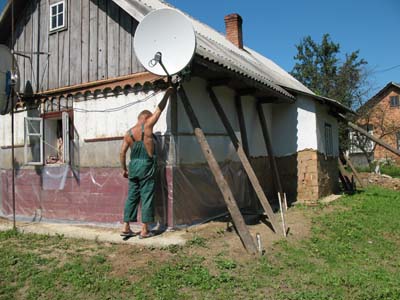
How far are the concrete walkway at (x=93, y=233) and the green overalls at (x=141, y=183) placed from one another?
35cm

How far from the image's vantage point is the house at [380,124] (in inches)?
975

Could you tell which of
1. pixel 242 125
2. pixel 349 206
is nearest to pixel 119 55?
pixel 242 125

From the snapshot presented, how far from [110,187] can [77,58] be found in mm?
2767

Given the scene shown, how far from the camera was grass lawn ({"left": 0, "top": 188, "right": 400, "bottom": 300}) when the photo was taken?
13.5 feet

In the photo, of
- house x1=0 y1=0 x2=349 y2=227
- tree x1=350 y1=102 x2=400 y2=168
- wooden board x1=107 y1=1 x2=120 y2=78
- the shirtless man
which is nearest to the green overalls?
the shirtless man

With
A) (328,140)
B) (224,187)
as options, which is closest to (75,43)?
(224,187)

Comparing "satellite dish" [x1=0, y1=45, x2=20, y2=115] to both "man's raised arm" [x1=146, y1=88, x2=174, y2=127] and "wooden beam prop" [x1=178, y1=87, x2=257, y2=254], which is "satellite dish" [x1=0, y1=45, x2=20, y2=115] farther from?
"wooden beam prop" [x1=178, y1=87, x2=257, y2=254]

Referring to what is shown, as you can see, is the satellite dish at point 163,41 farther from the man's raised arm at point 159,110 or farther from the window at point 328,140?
the window at point 328,140

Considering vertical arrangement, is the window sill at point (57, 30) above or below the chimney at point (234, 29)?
below

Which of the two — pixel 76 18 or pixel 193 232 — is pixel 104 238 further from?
pixel 76 18

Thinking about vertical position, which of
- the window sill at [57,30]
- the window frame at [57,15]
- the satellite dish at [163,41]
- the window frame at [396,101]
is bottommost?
the satellite dish at [163,41]

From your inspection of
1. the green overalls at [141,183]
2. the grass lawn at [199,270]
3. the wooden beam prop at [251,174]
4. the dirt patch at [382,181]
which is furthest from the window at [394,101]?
the green overalls at [141,183]

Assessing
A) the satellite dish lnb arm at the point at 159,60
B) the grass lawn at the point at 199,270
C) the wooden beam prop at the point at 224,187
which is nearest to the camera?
the grass lawn at the point at 199,270

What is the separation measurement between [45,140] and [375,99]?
81.3 feet
